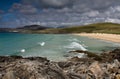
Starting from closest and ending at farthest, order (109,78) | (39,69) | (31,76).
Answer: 1. (31,76)
2. (39,69)
3. (109,78)

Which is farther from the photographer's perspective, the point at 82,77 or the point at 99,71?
the point at 99,71

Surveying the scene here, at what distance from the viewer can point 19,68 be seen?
1148cm

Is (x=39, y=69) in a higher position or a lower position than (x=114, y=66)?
higher

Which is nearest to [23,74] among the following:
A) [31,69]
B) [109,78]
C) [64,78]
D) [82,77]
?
[31,69]

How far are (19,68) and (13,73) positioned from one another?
3.01 feet

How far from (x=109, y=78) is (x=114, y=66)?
3.02 metres

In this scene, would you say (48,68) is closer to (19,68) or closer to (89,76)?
(19,68)

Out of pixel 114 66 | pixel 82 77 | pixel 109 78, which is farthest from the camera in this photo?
pixel 114 66

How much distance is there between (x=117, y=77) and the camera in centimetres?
1398

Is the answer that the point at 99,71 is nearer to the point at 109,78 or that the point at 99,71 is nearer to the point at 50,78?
the point at 109,78

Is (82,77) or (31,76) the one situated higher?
(31,76)

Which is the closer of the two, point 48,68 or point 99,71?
point 48,68

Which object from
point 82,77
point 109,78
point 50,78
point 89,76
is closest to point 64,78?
point 50,78

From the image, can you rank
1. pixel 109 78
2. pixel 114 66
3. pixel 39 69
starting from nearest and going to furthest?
pixel 39 69
pixel 109 78
pixel 114 66
